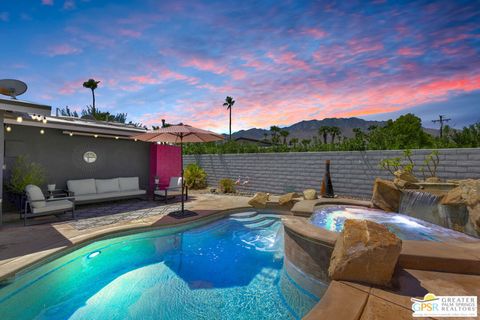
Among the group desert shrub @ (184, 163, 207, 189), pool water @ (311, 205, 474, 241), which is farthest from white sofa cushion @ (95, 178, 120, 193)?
pool water @ (311, 205, 474, 241)

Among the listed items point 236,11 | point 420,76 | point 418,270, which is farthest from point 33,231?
point 420,76

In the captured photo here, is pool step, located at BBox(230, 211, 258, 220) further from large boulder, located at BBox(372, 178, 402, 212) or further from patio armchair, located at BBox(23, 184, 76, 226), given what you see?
patio armchair, located at BBox(23, 184, 76, 226)

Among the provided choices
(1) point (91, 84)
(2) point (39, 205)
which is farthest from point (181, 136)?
(1) point (91, 84)

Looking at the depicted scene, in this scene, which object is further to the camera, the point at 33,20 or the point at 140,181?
the point at 140,181

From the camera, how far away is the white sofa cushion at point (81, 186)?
8703 mm

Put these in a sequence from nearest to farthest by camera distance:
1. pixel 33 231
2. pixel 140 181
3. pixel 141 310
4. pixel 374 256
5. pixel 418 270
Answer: pixel 374 256, pixel 418 270, pixel 141 310, pixel 33 231, pixel 140 181

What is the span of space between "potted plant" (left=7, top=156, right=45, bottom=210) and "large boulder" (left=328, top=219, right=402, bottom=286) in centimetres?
886

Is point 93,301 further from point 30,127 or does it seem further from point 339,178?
point 339,178

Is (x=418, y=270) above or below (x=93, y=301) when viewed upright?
above

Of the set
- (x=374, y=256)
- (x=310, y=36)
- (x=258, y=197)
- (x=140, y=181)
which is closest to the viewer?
(x=374, y=256)

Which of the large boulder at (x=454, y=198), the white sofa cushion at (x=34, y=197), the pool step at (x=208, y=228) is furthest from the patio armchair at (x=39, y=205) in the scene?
the large boulder at (x=454, y=198)

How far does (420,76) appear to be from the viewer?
8469 mm

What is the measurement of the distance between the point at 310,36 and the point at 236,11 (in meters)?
2.77

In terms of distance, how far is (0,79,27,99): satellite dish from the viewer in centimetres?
671
